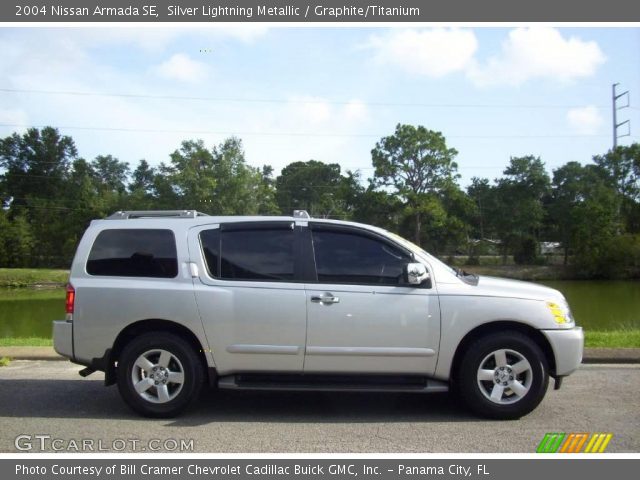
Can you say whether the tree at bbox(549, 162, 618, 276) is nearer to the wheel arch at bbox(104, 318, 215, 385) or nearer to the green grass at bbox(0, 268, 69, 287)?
the green grass at bbox(0, 268, 69, 287)

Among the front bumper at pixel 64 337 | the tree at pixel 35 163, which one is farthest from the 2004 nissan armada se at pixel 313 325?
the tree at pixel 35 163

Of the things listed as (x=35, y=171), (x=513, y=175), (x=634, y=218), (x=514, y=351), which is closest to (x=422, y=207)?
(x=513, y=175)

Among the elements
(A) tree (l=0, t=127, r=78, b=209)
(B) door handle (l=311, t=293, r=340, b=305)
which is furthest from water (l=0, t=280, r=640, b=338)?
(A) tree (l=0, t=127, r=78, b=209)

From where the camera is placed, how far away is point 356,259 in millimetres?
5676

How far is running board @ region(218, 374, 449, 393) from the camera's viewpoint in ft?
17.7

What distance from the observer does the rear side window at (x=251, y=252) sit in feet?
18.5

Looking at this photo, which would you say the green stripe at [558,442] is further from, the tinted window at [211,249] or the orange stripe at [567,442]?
the tinted window at [211,249]

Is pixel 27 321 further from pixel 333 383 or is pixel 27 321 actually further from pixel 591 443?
pixel 591 443

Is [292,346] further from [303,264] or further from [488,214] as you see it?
[488,214]

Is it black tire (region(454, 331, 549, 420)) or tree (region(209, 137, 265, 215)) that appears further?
tree (region(209, 137, 265, 215))

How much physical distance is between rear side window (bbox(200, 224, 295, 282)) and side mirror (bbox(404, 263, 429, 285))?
1.11m

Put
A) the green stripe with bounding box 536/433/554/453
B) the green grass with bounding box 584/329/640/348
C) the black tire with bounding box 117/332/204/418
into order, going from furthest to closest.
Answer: the green grass with bounding box 584/329/640/348 < the black tire with bounding box 117/332/204/418 < the green stripe with bounding box 536/433/554/453

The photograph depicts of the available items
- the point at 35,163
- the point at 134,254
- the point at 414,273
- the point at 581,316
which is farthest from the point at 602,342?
the point at 35,163

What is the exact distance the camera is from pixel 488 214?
59.2 m
